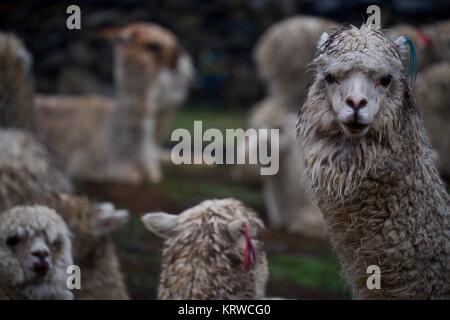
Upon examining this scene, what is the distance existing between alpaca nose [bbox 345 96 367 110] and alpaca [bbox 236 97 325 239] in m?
4.44

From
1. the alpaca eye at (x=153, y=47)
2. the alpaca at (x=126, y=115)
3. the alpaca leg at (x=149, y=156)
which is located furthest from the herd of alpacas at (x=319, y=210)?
the alpaca leg at (x=149, y=156)

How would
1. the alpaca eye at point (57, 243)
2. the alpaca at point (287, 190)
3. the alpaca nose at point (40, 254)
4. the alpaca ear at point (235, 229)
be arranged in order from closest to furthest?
1. the alpaca ear at point (235, 229)
2. the alpaca nose at point (40, 254)
3. the alpaca eye at point (57, 243)
4. the alpaca at point (287, 190)

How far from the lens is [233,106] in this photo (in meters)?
13.3

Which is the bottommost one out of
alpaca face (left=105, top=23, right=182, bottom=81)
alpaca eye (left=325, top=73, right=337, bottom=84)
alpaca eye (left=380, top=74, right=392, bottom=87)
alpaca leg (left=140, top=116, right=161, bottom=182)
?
alpaca eye (left=380, top=74, right=392, bottom=87)

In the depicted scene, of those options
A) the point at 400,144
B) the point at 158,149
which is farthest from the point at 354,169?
the point at 158,149

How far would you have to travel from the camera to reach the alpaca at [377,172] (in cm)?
384

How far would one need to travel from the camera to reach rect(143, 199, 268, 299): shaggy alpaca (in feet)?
14.3

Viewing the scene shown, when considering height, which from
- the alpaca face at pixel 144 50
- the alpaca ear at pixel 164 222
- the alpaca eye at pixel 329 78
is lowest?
the alpaca ear at pixel 164 222

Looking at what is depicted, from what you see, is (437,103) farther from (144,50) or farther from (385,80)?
(385,80)

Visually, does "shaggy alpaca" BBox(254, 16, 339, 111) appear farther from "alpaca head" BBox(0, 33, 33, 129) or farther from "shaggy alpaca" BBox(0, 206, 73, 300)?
"shaggy alpaca" BBox(0, 206, 73, 300)

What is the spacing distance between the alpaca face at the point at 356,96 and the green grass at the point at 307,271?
2.67 m

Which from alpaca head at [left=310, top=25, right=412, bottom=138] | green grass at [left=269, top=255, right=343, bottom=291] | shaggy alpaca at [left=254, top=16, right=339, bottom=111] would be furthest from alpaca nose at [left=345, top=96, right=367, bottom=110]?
shaggy alpaca at [left=254, top=16, right=339, bottom=111]

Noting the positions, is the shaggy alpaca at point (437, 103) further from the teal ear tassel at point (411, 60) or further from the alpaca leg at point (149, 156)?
the teal ear tassel at point (411, 60)

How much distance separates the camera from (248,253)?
4465 millimetres
